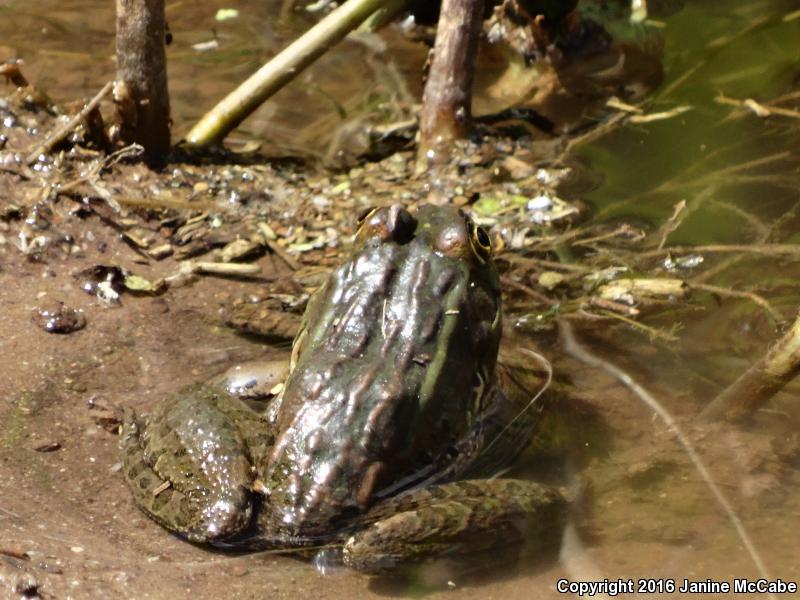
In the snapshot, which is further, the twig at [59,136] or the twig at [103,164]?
the twig at [59,136]

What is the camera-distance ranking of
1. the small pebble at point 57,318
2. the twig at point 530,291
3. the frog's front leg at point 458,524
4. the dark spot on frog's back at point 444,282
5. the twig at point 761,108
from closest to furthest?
the frog's front leg at point 458,524 < the dark spot on frog's back at point 444,282 < the small pebble at point 57,318 < the twig at point 530,291 < the twig at point 761,108

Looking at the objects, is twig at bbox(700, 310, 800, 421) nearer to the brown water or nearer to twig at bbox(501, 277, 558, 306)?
the brown water

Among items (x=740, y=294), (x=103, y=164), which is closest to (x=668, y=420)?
(x=740, y=294)

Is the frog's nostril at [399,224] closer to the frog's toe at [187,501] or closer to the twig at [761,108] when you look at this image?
the frog's toe at [187,501]

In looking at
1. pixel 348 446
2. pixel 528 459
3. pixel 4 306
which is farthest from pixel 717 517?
pixel 4 306

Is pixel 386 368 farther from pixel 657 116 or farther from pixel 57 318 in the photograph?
pixel 657 116

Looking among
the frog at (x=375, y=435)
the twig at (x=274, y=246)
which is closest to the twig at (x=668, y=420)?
the frog at (x=375, y=435)

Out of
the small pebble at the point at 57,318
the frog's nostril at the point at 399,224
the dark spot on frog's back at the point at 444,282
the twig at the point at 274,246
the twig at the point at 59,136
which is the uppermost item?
the frog's nostril at the point at 399,224
